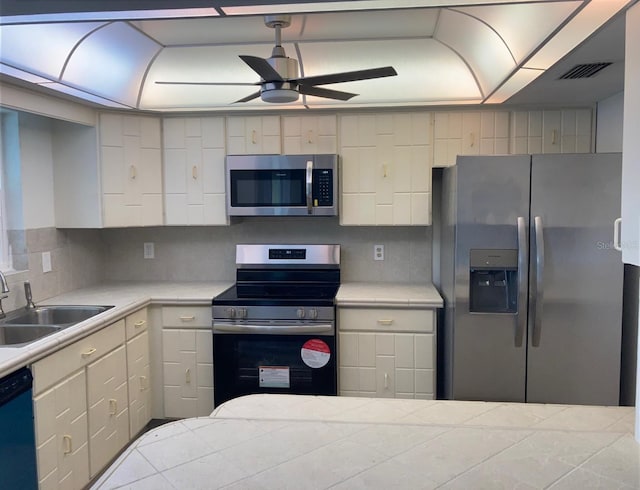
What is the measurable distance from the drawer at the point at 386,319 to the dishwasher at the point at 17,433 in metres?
1.72

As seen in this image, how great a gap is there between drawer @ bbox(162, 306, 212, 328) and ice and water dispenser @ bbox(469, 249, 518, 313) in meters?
1.63

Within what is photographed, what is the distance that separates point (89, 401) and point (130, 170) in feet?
5.01

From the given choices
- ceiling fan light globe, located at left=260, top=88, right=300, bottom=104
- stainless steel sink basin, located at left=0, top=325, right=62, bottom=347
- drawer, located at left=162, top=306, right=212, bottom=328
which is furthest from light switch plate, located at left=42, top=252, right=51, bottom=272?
ceiling fan light globe, located at left=260, top=88, right=300, bottom=104

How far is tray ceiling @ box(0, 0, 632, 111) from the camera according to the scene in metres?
2.29

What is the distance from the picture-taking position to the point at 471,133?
3.32 metres

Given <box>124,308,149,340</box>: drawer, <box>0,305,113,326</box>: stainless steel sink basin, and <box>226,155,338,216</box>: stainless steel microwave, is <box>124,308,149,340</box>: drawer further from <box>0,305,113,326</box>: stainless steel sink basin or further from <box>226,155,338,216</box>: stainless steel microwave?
<box>226,155,338,216</box>: stainless steel microwave

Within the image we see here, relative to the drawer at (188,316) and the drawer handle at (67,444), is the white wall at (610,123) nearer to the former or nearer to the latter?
the drawer at (188,316)

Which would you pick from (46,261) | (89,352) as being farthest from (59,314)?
(89,352)

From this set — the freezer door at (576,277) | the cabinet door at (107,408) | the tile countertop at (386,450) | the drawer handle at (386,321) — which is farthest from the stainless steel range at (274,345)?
the tile countertop at (386,450)

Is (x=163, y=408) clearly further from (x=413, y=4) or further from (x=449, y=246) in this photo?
(x=413, y=4)

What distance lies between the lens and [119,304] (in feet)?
9.72

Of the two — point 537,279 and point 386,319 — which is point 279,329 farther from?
point 537,279

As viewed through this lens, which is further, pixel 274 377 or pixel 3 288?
pixel 274 377

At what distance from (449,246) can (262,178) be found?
1290 millimetres
